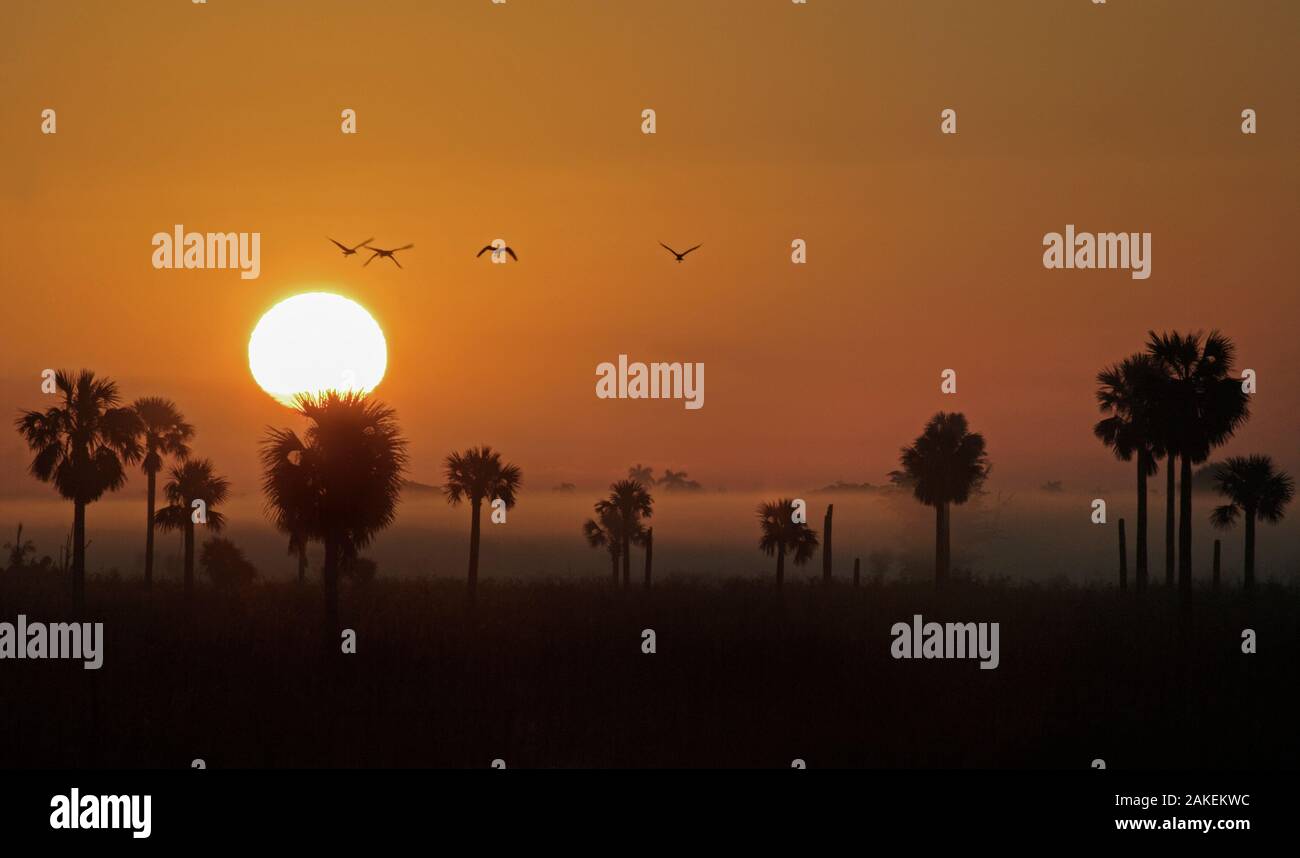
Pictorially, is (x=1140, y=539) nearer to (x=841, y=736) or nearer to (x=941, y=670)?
(x=941, y=670)

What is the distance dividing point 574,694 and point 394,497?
33.3 ft

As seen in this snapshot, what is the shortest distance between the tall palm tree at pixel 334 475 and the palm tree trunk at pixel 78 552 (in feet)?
49.7

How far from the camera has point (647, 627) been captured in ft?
138

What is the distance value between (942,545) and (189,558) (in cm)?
4312

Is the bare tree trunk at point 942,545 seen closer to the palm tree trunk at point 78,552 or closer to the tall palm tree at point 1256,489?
the tall palm tree at point 1256,489

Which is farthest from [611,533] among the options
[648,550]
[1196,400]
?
[1196,400]

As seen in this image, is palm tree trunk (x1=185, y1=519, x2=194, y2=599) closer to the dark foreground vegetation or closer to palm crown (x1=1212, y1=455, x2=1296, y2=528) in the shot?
the dark foreground vegetation

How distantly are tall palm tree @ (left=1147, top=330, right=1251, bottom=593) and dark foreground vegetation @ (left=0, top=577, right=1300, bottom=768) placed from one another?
18.8 feet

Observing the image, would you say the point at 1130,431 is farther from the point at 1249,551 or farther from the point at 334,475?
the point at 334,475

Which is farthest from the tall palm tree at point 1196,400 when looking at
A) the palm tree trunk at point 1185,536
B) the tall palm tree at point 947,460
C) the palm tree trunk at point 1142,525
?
the tall palm tree at point 947,460

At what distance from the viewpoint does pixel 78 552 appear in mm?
47562

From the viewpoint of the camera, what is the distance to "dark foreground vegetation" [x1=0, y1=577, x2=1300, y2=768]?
2466 cm

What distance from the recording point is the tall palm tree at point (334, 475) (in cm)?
3559
